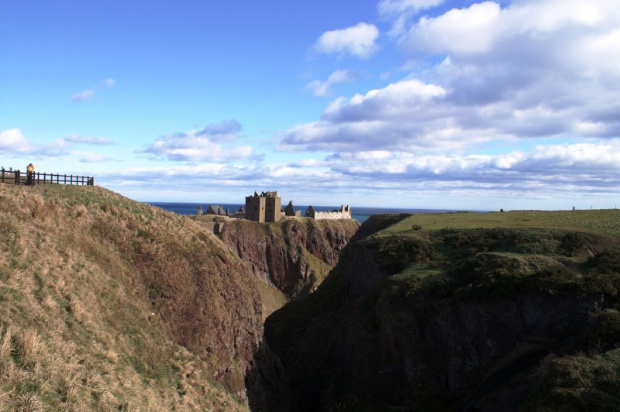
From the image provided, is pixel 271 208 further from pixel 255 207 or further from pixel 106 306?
pixel 106 306

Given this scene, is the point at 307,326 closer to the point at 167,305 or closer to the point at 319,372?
the point at 319,372

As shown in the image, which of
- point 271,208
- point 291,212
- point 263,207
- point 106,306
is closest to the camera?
point 106,306

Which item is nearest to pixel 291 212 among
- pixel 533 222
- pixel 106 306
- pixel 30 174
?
pixel 533 222

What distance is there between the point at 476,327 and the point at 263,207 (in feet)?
238

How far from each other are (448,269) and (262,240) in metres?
60.7

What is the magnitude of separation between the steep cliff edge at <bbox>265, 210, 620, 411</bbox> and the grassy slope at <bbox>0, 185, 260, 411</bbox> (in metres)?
9.34

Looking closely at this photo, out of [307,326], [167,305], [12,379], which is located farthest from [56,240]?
[307,326]

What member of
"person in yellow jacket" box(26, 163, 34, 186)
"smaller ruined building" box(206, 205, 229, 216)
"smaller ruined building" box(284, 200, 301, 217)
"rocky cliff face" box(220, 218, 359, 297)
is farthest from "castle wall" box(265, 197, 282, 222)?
"person in yellow jacket" box(26, 163, 34, 186)

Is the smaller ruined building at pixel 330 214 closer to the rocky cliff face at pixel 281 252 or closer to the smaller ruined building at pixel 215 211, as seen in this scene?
the rocky cliff face at pixel 281 252

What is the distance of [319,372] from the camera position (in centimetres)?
4191

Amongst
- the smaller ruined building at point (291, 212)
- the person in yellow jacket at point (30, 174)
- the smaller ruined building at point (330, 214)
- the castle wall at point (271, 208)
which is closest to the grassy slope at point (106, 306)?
the person in yellow jacket at point (30, 174)

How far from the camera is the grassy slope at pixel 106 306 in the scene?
55.9 ft

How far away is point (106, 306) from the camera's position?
96.3 ft

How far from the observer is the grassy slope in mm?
17047
